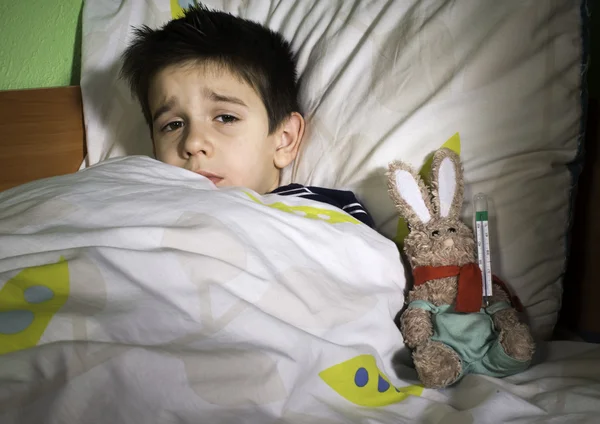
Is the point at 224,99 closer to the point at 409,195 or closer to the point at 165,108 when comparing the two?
the point at 165,108

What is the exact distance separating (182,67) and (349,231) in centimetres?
48

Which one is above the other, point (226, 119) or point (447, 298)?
point (226, 119)

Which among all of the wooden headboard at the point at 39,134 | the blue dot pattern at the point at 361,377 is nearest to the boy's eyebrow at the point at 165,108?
the wooden headboard at the point at 39,134

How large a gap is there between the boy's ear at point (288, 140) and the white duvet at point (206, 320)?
0.94 feet

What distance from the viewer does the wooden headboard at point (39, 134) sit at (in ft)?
3.71

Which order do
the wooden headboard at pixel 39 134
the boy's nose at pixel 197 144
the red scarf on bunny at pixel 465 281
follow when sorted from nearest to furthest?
the red scarf on bunny at pixel 465 281, the boy's nose at pixel 197 144, the wooden headboard at pixel 39 134

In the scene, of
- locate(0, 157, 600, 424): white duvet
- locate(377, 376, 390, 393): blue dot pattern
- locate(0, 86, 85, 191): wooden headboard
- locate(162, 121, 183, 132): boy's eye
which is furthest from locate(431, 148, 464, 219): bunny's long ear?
locate(0, 86, 85, 191): wooden headboard

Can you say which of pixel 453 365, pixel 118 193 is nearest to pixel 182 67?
pixel 118 193

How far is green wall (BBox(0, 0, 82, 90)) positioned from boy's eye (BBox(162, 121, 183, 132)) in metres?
0.45

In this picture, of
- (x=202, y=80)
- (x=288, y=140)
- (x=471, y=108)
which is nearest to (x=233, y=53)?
(x=202, y=80)

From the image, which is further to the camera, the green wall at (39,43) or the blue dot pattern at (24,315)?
the green wall at (39,43)

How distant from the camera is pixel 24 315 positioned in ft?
1.49

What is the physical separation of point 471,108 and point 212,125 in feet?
1.49

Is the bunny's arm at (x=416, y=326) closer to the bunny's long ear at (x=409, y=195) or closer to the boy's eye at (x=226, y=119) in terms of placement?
the bunny's long ear at (x=409, y=195)
